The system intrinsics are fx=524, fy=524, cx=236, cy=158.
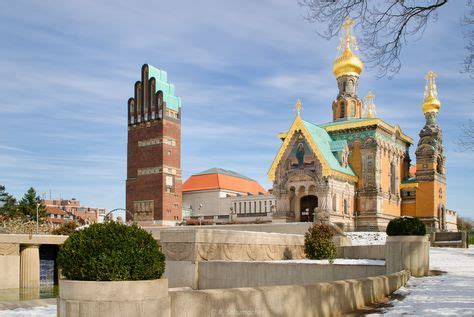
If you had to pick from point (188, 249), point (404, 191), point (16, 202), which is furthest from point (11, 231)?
point (16, 202)

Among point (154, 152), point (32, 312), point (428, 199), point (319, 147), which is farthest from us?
point (154, 152)

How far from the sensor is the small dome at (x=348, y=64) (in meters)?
56.3

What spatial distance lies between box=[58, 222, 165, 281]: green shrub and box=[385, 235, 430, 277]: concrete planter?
37.4 ft

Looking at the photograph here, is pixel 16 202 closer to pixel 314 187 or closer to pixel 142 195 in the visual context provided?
pixel 142 195

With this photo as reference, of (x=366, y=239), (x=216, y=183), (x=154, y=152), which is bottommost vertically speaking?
(x=366, y=239)

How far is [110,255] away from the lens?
672 centimetres

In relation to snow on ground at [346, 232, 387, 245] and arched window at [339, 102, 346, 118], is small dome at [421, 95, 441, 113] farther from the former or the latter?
snow on ground at [346, 232, 387, 245]

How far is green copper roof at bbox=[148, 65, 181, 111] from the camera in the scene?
80.2 meters

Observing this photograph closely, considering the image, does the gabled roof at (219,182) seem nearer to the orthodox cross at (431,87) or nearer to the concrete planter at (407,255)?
the orthodox cross at (431,87)

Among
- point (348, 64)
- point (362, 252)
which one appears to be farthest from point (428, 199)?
point (362, 252)

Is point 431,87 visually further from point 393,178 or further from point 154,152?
point 154,152

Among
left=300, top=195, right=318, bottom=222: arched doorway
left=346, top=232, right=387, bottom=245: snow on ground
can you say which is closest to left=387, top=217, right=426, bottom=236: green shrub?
left=346, top=232, right=387, bottom=245: snow on ground

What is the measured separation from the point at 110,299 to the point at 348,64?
5302cm

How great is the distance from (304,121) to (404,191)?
14359 mm
